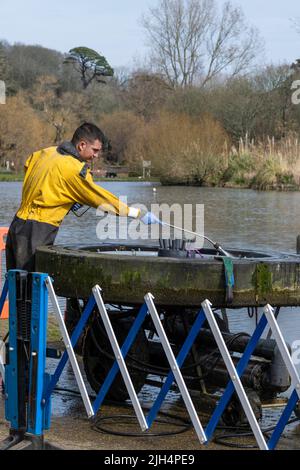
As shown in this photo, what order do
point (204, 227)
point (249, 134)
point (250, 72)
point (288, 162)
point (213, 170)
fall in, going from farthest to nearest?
point (250, 72), point (249, 134), point (213, 170), point (288, 162), point (204, 227)

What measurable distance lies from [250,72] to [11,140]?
18731 mm

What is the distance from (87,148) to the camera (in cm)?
678

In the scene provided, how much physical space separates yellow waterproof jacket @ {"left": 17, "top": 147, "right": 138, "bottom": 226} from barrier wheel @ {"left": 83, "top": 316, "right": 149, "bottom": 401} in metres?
0.75

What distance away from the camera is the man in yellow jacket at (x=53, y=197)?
646cm

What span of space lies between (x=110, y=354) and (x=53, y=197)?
3.63 ft

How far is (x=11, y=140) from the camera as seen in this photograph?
65.1m

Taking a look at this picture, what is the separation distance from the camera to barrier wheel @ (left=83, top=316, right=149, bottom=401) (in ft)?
21.0

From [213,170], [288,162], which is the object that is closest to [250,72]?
[213,170]

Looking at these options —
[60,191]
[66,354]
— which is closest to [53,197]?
[60,191]

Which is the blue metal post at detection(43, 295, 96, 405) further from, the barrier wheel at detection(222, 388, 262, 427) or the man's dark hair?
the man's dark hair

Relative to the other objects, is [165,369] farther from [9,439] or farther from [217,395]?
[9,439]

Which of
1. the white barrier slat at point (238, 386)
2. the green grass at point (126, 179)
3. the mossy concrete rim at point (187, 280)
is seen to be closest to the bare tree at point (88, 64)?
the green grass at point (126, 179)

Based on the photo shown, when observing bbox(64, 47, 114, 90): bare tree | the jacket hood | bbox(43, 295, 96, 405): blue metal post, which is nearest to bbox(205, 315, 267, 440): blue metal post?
bbox(43, 295, 96, 405): blue metal post

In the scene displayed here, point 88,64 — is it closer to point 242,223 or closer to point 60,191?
point 242,223
